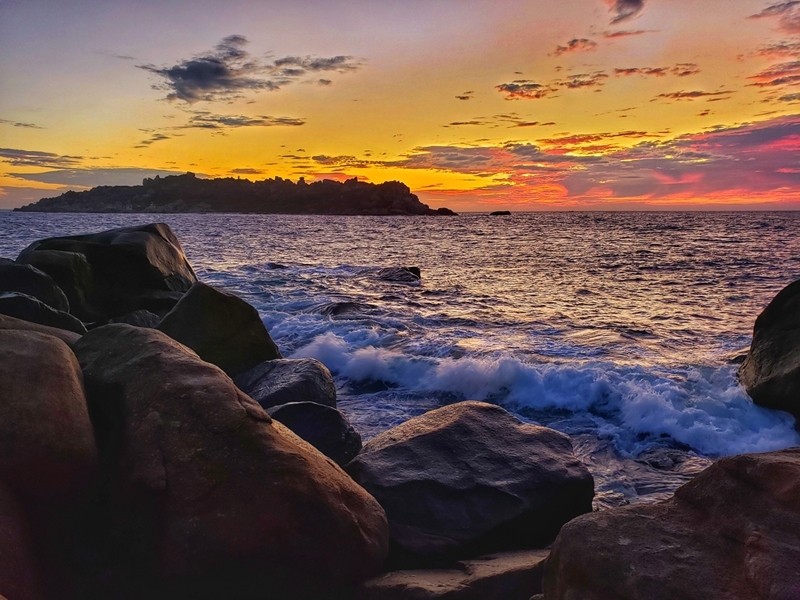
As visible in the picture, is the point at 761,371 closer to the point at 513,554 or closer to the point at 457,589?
the point at 513,554

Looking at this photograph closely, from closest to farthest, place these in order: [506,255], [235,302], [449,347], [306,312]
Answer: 1. [235,302]
2. [449,347]
3. [306,312]
4. [506,255]

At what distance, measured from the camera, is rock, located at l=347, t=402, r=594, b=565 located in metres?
4.75

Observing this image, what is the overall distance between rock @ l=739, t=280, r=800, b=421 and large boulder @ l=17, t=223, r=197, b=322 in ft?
34.3

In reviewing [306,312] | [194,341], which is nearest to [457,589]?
[194,341]

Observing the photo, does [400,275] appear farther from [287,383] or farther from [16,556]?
[16,556]

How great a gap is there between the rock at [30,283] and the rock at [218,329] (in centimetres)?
182

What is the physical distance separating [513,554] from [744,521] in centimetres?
197

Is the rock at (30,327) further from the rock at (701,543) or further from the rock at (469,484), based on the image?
the rock at (701,543)

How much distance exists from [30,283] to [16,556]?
6520 millimetres

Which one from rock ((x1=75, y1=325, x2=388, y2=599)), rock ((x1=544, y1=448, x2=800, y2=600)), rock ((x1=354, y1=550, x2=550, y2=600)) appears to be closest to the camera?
rock ((x1=544, y1=448, x2=800, y2=600))

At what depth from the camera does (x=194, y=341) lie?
325 inches

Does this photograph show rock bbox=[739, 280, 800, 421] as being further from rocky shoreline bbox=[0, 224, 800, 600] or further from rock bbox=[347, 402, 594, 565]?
rocky shoreline bbox=[0, 224, 800, 600]

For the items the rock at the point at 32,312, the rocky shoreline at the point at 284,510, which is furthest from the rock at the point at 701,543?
the rock at the point at 32,312

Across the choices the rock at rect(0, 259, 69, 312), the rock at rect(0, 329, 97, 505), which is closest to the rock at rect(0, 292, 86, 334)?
the rock at rect(0, 259, 69, 312)
